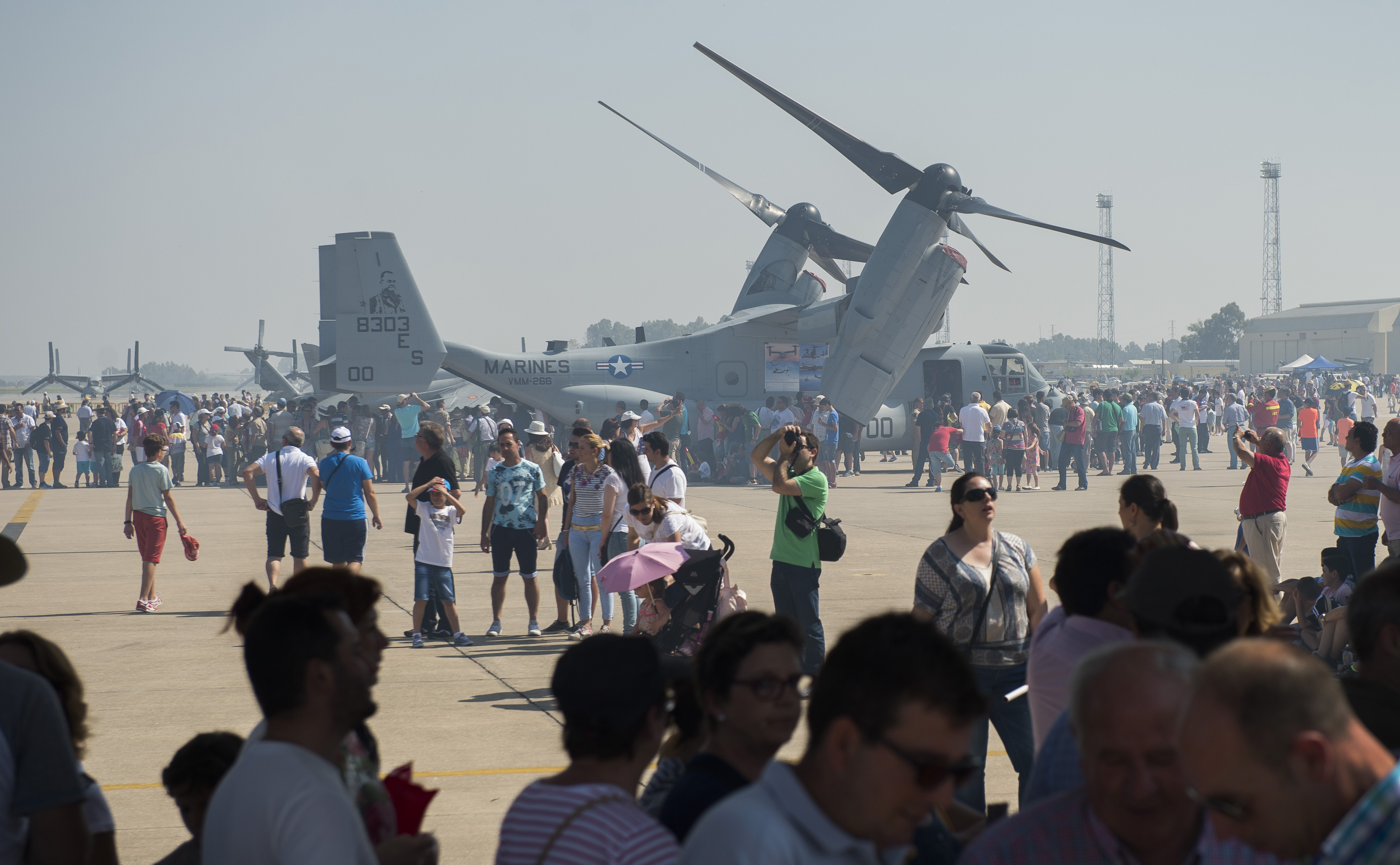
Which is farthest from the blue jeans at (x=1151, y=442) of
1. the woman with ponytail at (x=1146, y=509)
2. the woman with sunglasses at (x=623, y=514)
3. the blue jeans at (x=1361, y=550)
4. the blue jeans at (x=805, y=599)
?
the woman with ponytail at (x=1146, y=509)

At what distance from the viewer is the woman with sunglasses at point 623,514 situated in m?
8.35

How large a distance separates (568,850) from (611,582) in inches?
168

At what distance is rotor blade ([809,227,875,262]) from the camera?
27.2 m

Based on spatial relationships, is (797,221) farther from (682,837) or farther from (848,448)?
(682,837)

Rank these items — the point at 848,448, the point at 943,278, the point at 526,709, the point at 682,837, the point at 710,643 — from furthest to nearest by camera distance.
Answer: the point at 848,448, the point at 943,278, the point at 526,709, the point at 710,643, the point at 682,837

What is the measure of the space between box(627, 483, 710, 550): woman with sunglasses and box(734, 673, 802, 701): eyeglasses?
13.6 feet

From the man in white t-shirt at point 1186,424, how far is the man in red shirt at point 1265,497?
53.9ft

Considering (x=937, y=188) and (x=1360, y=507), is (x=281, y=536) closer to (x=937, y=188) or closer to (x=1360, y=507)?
(x=1360, y=507)

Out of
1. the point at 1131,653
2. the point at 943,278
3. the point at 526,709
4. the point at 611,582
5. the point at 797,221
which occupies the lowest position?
the point at 526,709

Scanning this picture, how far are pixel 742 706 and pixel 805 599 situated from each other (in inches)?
175

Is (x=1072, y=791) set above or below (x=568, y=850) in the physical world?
above

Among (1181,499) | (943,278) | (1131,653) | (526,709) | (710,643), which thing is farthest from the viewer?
(943,278)

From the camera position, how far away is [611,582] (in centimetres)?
645

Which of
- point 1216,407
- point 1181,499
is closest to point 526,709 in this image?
point 1181,499
